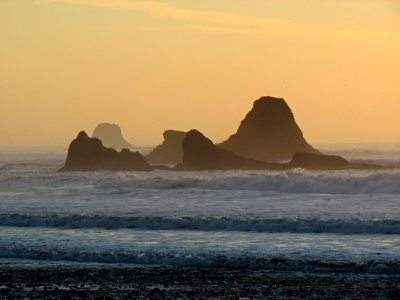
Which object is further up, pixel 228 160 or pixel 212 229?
pixel 228 160

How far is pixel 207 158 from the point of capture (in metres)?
122

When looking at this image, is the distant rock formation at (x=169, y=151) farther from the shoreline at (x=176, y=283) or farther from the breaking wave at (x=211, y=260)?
the shoreline at (x=176, y=283)

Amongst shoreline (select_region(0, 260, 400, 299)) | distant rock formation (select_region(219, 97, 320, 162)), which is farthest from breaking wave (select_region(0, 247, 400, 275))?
distant rock formation (select_region(219, 97, 320, 162))

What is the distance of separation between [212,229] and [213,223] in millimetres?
1020

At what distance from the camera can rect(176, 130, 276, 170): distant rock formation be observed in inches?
4672

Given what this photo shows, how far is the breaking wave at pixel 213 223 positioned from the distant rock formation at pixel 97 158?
75.5m

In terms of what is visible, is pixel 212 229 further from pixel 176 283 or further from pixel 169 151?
pixel 169 151

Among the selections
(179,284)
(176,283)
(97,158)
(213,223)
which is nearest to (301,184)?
(213,223)

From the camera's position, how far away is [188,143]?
415ft

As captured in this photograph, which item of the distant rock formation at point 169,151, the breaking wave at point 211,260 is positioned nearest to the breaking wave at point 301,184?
the breaking wave at point 211,260

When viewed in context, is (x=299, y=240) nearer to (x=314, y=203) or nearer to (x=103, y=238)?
(x=103, y=238)

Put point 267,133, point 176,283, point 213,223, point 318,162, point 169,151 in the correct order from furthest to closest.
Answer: point 169,151
point 267,133
point 318,162
point 213,223
point 176,283

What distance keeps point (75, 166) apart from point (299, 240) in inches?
3655

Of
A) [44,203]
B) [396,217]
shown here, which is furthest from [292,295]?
[44,203]
